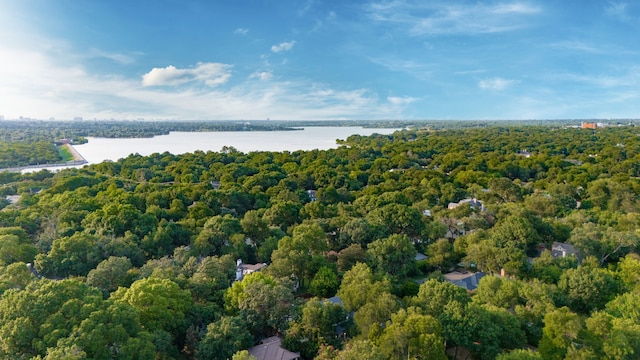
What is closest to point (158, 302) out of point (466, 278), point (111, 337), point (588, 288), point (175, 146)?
point (111, 337)

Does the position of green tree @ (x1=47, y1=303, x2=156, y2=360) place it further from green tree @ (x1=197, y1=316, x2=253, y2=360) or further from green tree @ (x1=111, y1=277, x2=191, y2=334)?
green tree @ (x1=197, y1=316, x2=253, y2=360)

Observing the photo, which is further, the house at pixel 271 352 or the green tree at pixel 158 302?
the green tree at pixel 158 302

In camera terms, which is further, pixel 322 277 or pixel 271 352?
pixel 322 277

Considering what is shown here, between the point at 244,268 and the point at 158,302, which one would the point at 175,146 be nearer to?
the point at 244,268

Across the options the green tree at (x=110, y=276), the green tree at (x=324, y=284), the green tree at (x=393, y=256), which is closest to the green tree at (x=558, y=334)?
the green tree at (x=393, y=256)

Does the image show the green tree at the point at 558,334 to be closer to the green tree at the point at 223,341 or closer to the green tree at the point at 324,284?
the green tree at the point at 324,284

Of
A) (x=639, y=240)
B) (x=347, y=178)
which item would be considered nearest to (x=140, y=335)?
(x=639, y=240)
